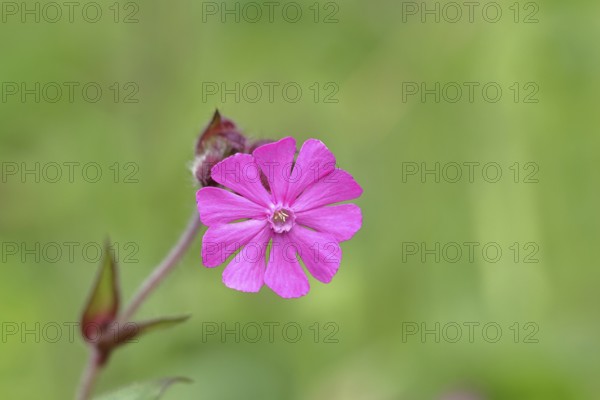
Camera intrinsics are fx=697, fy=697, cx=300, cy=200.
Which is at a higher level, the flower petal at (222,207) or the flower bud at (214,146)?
the flower bud at (214,146)

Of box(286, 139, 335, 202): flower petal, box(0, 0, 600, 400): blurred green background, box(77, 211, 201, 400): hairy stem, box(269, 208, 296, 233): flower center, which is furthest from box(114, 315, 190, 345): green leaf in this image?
box(0, 0, 600, 400): blurred green background

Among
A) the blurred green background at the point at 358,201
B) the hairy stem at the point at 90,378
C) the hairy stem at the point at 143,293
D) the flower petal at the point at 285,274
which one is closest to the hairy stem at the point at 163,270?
the hairy stem at the point at 143,293

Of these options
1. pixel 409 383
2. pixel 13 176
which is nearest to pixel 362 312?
pixel 409 383

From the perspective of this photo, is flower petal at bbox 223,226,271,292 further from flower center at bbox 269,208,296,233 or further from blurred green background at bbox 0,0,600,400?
blurred green background at bbox 0,0,600,400

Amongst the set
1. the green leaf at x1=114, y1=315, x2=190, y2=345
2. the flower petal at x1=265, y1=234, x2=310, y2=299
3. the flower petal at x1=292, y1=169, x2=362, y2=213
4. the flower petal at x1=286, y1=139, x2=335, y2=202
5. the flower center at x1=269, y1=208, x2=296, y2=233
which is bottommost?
the green leaf at x1=114, y1=315, x2=190, y2=345

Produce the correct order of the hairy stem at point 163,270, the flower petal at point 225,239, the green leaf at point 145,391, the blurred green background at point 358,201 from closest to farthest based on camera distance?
the flower petal at point 225,239
the green leaf at point 145,391
the hairy stem at point 163,270
the blurred green background at point 358,201

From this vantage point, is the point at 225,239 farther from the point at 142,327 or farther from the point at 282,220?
the point at 142,327

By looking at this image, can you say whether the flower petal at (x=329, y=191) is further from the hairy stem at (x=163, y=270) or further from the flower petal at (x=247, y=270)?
the hairy stem at (x=163, y=270)

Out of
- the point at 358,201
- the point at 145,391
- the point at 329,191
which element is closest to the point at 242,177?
the point at 329,191
